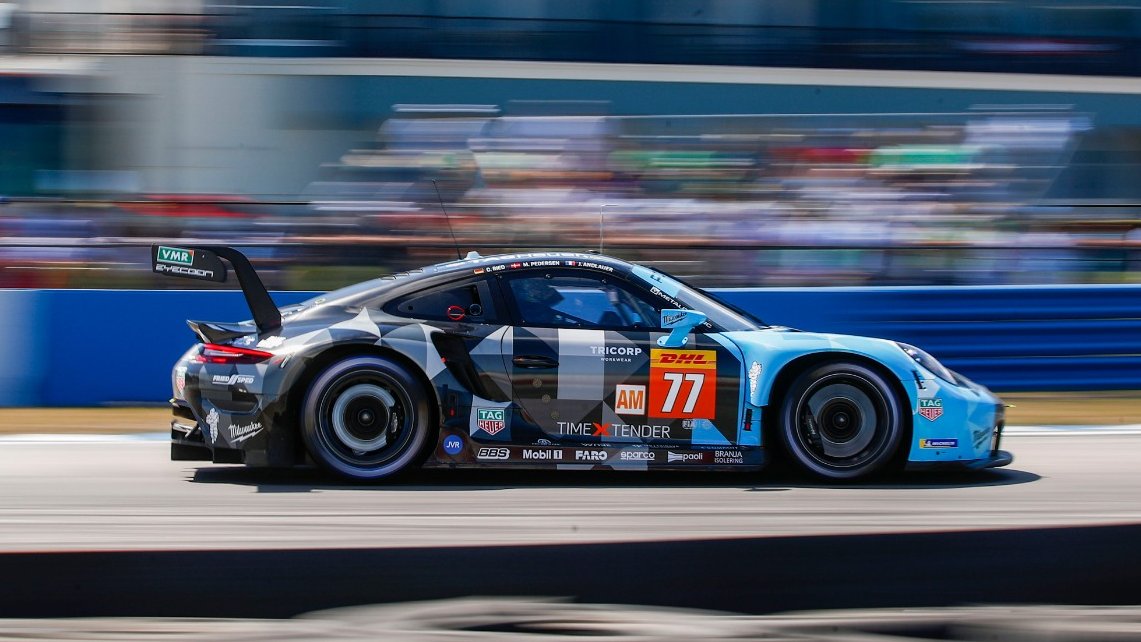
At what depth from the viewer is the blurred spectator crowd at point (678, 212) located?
952cm

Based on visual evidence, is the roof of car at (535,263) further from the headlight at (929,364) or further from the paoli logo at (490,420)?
the headlight at (929,364)

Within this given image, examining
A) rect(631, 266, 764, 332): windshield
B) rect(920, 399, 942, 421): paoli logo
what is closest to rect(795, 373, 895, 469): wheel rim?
rect(920, 399, 942, 421): paoli logo

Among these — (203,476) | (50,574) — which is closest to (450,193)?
(203,476)

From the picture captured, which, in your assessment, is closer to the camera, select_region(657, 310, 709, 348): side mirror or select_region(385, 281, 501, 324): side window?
select_region(657, 310, 709, 348): side mirror

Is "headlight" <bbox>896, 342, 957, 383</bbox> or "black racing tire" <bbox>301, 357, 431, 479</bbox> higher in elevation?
"headlight" <bbox>896, 342, 957, 383</bbox>

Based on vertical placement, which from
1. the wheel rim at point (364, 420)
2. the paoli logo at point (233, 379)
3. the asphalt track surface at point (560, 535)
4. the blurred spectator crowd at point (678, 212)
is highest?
the blurred spectator crowd at point (678, 212)

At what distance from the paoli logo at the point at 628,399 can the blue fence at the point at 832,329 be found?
3.84 m

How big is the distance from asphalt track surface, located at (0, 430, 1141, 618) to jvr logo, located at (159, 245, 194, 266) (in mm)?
1041

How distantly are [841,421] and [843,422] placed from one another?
0.04 feet

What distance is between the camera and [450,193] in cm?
1030

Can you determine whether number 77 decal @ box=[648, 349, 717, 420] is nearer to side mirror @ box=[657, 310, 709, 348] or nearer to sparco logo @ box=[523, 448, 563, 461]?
side mirror @ box=[657, 310, 709, 348]

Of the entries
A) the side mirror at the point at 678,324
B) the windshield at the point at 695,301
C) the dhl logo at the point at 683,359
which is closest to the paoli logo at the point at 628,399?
the dhl logo at the point at 683,359

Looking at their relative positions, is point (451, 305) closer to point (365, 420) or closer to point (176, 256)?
point (365, 420)

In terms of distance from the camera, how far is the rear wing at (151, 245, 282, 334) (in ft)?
19.6
